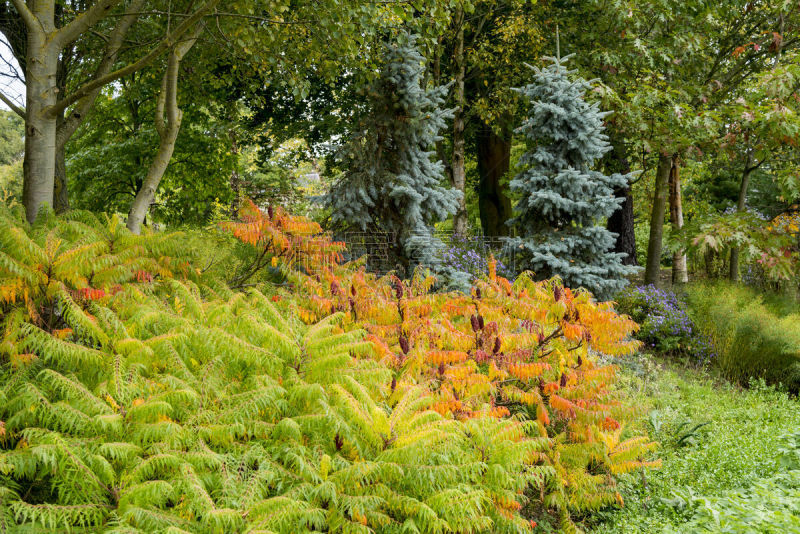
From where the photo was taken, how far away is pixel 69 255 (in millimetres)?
4121

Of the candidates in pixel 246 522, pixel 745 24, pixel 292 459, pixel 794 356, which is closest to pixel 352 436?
pixel 292 459

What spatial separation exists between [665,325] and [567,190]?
10.5 feet

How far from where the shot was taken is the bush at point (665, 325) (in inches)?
391

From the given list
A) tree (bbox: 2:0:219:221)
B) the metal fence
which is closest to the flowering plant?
the metal fence

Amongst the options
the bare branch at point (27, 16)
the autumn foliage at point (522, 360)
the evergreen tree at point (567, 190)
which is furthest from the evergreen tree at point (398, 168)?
the bare branch at point (27, 16)

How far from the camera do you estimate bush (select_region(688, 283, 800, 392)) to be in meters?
Answer: 8.67

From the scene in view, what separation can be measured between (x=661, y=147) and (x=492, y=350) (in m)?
8.15

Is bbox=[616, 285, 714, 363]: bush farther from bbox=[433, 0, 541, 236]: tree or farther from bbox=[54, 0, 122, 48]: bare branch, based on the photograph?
bbox=[54, 0, 122, 48]: bare branch

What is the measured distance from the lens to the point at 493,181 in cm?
1611

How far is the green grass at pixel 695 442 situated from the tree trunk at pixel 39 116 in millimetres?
6945

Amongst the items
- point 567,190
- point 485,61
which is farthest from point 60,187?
point 485,61

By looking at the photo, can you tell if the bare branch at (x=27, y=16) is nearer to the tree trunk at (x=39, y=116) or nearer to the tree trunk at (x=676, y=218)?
the tree trunk at (x=39, y=116)

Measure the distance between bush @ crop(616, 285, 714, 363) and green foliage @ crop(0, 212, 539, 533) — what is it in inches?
284

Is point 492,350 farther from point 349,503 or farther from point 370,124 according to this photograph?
point 370,124
